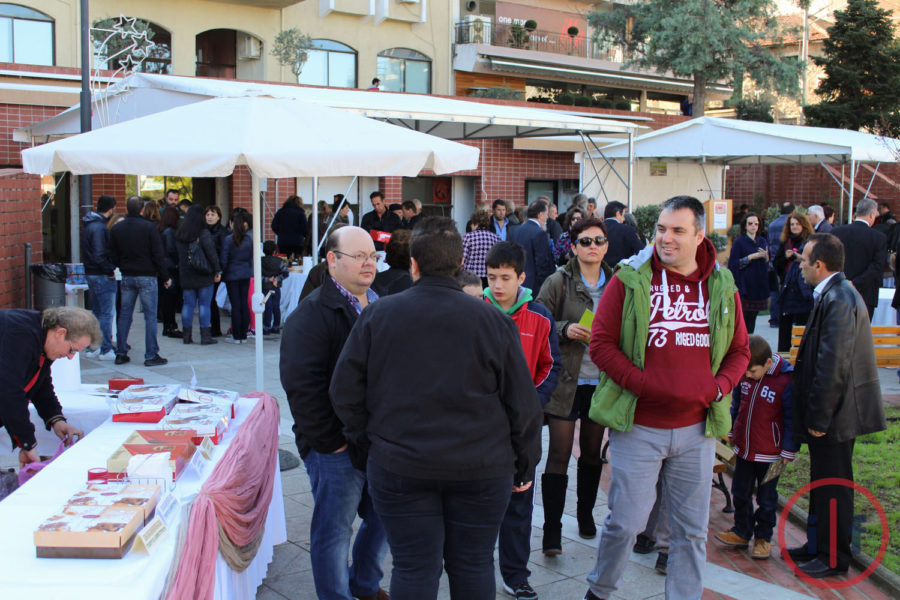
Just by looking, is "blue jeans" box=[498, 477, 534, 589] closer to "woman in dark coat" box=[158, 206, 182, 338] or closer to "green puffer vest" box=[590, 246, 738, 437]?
"green puffer vest" box=[590, 246, 738, 437]

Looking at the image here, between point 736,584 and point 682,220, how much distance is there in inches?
79.1

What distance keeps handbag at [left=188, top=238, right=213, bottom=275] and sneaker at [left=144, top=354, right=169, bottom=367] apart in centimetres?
135

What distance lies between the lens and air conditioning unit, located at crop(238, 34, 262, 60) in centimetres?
2336

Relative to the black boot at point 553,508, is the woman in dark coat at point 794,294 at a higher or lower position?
higher

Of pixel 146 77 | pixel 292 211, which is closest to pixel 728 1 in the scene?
pixel 292 211

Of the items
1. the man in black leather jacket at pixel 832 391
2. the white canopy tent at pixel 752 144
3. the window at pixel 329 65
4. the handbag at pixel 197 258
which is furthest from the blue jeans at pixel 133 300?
the window at pixel 329 65

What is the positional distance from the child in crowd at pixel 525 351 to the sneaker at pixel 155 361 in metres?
6.35

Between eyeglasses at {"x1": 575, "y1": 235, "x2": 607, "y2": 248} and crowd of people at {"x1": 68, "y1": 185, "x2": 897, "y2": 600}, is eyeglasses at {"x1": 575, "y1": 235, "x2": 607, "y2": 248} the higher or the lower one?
the higher one

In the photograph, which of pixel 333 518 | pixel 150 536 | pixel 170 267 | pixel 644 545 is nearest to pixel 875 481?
pixel 644 545

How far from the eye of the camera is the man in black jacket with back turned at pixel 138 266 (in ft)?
30.3

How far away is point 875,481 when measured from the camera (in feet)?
19.7

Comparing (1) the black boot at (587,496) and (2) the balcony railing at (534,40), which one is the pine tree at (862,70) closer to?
(2) the balcony railing at (534,40)

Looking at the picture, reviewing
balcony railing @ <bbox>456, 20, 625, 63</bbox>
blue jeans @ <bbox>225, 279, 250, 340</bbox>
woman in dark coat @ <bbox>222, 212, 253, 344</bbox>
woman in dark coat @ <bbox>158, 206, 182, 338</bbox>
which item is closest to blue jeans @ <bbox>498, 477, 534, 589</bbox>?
woman in dark coat @ <bbox>222, 212, 253, 344</bbox>

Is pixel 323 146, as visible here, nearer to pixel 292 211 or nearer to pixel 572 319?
pixel 572 319
